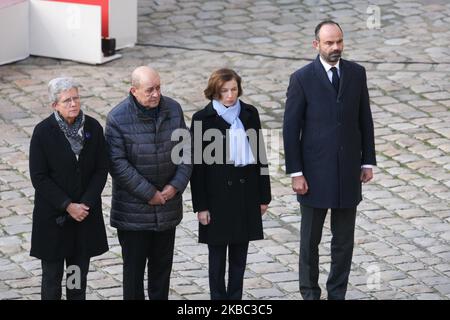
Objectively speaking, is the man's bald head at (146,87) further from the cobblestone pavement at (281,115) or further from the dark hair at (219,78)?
the cobblestone pavement at (281,115)

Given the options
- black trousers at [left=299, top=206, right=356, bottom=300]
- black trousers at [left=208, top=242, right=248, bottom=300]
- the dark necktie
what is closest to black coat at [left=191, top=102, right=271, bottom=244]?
black trousers at [left=208, top=242, right=248, bottom=300]

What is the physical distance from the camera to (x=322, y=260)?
10500 millimetres

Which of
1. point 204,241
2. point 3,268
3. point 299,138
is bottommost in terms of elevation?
point 3,268

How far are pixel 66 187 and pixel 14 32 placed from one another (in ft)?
23.1

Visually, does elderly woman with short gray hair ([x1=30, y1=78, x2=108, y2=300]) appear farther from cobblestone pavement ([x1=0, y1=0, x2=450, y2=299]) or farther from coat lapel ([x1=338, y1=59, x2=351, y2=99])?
coat lapel ([x1=338, y1=59, x2=351, y2=99])

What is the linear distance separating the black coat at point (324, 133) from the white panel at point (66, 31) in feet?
21.2

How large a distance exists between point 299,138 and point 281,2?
897 cm

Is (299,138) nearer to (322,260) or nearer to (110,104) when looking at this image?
(322,260)

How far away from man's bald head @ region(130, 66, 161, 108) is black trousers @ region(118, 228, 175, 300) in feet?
2.95

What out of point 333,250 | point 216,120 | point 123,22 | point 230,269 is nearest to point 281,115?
point 123,22

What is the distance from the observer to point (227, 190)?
909 centimetres

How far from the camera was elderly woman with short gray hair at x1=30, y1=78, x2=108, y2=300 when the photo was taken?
8734 millimetres

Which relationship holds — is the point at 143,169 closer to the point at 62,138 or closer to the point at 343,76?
the point at 62,138
